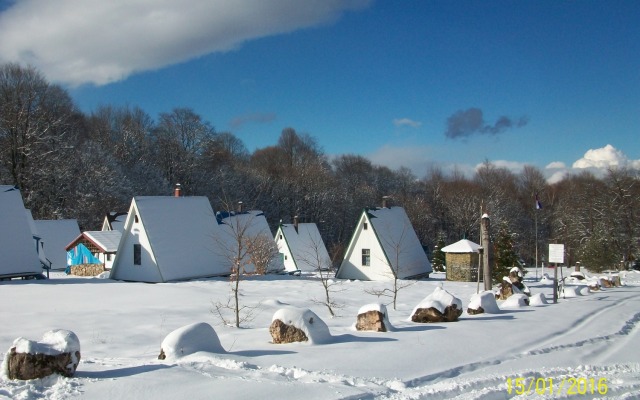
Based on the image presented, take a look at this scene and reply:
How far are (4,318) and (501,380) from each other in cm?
1344

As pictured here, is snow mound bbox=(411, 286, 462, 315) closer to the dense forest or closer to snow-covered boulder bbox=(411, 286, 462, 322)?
snow-covered boulder bbox=(411, 286, 462, 322)

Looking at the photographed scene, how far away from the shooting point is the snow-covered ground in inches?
287

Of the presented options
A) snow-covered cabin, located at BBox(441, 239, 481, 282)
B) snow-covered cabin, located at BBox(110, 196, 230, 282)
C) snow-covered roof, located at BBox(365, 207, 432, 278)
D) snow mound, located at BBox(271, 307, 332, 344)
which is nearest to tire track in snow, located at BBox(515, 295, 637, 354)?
snow mound, located at BBox(271, 307, 332, 344)

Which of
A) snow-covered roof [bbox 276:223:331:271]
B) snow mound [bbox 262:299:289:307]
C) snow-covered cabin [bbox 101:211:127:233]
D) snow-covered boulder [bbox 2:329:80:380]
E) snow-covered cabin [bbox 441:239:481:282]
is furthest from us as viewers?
snow-covered roof [bbox 276:223:331:271]

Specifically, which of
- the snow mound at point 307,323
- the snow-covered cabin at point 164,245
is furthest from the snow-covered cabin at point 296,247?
the snow mound at point 307,323

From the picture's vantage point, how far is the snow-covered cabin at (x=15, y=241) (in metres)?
25.2

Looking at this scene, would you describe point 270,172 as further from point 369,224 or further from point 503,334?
point 503,334

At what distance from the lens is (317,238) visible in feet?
151

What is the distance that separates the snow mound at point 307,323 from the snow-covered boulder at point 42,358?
4.42m

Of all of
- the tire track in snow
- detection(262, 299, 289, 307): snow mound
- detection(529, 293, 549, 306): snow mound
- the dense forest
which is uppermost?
the dense forest

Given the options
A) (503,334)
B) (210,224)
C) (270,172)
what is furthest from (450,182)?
(503,334)

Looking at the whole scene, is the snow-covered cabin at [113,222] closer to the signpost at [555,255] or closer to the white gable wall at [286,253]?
the white gable wall at [286,253]

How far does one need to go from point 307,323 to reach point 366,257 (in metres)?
21.9
